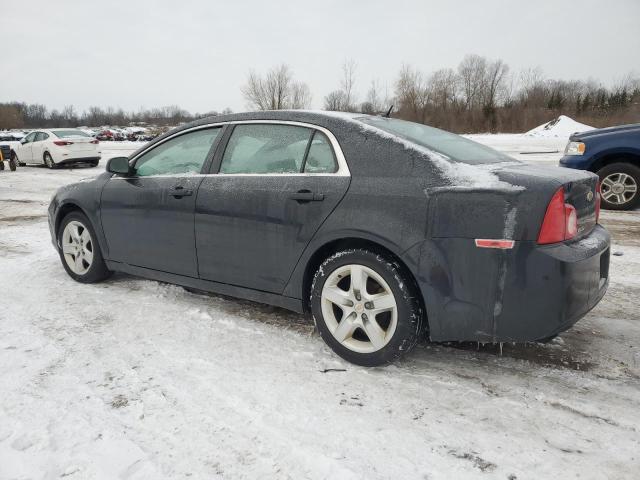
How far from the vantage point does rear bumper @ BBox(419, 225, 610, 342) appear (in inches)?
93.2

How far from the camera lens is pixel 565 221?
95.8 inches

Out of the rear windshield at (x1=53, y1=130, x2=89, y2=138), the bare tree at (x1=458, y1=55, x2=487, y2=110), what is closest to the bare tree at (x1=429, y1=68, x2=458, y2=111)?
the bare tree at (x1=458, y1=55, x2=487, y2=110)

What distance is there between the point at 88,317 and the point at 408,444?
2.64 metres

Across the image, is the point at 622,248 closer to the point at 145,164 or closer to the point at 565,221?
the point at 565,221

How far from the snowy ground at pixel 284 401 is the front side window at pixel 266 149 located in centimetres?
114

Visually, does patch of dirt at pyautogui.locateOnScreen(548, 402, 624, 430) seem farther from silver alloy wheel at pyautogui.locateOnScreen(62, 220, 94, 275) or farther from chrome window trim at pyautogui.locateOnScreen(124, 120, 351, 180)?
silver alloy wheel at pyautogui.locateOnScreen(62, 220, 94, 275)

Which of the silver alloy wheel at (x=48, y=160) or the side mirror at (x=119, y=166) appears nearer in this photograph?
the side mirror at (x=119, y=166)

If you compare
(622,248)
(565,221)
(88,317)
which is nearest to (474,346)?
(565,221)

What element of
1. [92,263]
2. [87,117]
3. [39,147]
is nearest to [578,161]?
[92,263]

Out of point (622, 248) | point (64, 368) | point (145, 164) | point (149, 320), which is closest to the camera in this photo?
point (64, 368)

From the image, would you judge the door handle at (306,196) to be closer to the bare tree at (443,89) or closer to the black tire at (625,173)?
the black tire at (625,173)

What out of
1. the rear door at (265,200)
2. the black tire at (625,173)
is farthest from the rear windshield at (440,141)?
the black tire at (625,173)

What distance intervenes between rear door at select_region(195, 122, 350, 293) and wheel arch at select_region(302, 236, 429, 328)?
0.36 ft

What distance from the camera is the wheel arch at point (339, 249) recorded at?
107 inches
